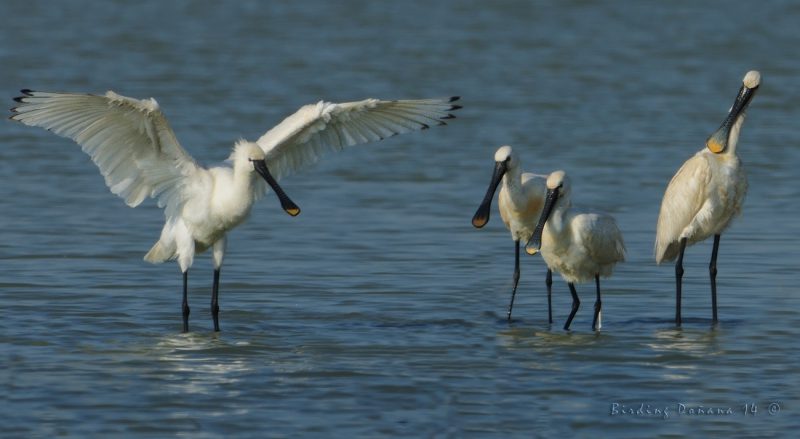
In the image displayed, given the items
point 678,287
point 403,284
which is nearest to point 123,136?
point 403,284

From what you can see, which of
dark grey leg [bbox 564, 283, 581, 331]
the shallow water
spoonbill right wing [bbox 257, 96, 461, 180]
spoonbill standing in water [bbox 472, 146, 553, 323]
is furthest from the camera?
spoonbill standing in water [bbox 472, 146, 553, 323]

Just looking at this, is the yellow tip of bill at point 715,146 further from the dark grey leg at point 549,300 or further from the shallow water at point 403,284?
the dark grey leg at point 549,300

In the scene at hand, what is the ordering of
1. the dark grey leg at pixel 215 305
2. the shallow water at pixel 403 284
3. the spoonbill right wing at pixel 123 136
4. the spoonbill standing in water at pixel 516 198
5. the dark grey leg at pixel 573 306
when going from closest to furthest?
the shallow water at pixel 403 284
the spoonbill right wing at pixel 123 136
the dark grey leg at pixel 215 305
the dark grey leg at pixel 573 306
the spoonbill standing in water at pixel 516 198

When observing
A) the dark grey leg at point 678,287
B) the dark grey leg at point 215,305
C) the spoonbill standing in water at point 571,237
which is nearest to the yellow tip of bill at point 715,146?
the dark grey leg at point 678,287

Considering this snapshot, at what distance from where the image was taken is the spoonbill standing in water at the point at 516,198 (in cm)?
1115

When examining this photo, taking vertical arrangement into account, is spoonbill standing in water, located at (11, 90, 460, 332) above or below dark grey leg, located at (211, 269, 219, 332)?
above

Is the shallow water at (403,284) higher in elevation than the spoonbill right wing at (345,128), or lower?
lower

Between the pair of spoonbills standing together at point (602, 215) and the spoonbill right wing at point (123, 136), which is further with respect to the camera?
the pair of spoonbills standing together at point (602, 215)

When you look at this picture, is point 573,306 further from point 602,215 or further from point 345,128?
point 345,128

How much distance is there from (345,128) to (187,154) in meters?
1.06

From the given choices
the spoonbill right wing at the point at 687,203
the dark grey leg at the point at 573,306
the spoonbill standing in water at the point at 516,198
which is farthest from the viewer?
the spoonbill right wing at the point at 687,203

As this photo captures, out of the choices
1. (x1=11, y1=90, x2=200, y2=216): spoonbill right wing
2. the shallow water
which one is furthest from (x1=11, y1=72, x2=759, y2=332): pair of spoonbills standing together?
the shallow water

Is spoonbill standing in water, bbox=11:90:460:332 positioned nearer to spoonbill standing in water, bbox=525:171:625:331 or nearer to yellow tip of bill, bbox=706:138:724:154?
spoonbill standing in water, bbox=525:171:625:331

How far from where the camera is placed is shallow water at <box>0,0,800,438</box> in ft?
27.6
